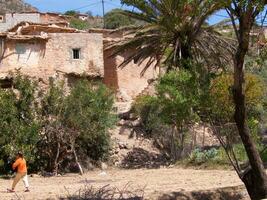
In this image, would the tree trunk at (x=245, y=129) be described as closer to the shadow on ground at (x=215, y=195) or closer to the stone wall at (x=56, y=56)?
the shadow on ground at (x=215, y=195)

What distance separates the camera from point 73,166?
26000mm

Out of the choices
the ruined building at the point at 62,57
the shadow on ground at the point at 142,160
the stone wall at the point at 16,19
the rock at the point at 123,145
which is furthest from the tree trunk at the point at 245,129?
the stone wall at the point at 16,19

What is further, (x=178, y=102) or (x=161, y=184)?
(x=178, y=102)

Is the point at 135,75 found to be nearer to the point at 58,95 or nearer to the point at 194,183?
the point at 58,95

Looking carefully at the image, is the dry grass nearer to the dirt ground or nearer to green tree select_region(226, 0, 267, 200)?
the dirt ground

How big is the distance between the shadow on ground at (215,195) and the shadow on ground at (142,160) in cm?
1189

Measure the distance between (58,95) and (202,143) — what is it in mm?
8827

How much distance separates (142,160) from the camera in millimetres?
28703

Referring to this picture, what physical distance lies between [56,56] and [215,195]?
75.5ft

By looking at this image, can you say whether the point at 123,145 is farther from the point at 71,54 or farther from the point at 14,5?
the point at 14,5

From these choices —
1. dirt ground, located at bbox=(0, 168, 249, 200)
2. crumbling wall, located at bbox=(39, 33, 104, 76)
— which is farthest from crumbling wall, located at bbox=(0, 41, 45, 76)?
dirt ground, located at bbox=(0, 168, 249, 200)

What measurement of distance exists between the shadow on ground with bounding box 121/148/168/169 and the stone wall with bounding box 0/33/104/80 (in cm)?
860

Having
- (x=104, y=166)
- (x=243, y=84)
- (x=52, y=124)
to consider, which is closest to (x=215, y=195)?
(x=243, y=84)

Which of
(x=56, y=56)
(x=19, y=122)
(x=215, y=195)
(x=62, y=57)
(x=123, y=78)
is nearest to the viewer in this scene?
(x=215, y=195)
